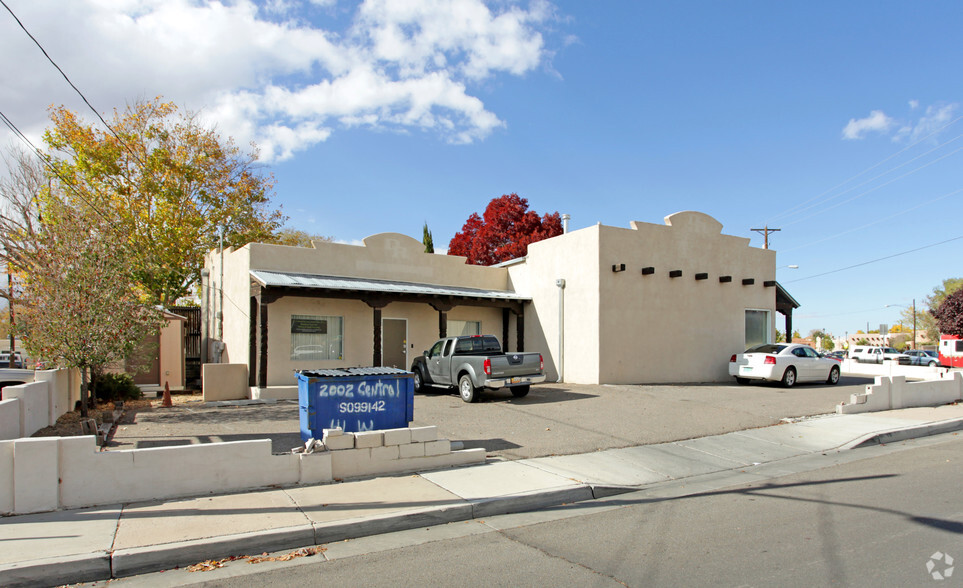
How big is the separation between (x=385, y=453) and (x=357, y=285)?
9819mm

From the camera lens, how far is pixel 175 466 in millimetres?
6883

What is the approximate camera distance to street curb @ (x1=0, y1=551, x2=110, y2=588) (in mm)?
4809

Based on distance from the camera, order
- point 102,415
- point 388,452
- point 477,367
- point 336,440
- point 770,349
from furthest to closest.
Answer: point 770,349 < point 477,367 < point 102,415 < point 388,452 < point 336,440

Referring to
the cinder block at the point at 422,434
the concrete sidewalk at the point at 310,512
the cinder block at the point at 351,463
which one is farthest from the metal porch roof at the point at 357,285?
the concrete sidewalk at the point at 310,512

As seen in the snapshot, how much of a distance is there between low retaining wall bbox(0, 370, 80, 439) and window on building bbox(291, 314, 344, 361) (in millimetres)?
5564

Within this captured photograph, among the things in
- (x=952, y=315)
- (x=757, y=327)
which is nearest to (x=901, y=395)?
(x=757, y=327)

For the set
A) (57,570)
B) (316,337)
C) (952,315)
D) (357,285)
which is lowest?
(57,570)

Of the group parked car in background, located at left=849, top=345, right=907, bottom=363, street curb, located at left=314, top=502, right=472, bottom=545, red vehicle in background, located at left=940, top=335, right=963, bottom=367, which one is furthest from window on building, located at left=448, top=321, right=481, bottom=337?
parked car in background, located at left=849, top=345, right=907, bottom=363

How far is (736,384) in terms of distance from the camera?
1944 cm

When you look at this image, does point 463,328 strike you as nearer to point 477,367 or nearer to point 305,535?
point 477,367

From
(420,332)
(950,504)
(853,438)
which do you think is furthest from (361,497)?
(420,332)

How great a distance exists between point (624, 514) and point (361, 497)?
3.02m

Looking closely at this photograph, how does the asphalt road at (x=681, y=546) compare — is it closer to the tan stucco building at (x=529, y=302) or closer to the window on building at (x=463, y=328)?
the tan stucco building at (x=529, y=302)

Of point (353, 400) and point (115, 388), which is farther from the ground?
point (353, 400)
